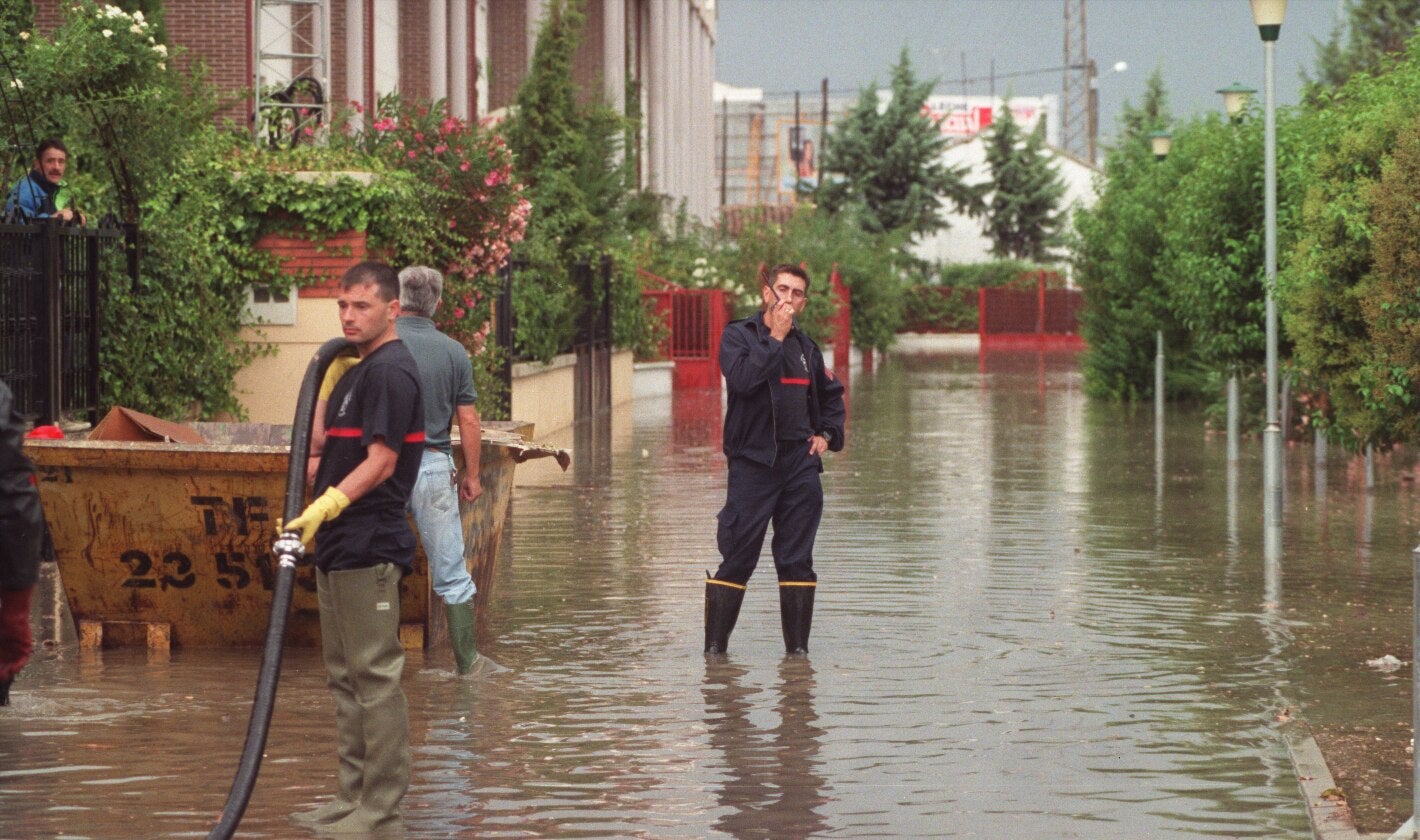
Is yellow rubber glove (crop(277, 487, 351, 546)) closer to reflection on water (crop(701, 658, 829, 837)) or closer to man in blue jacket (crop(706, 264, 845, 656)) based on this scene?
reflection on water (crop(701, 658, 829, 837))

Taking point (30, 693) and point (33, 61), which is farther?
point (33, 61)

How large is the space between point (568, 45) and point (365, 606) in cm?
2610

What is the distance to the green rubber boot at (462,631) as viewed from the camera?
→ 902 centimetres

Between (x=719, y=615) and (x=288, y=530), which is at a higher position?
(x=288, y=530)

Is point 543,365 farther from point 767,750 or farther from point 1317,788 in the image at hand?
point 1317,788

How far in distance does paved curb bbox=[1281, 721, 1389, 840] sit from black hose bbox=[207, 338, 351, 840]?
299cm

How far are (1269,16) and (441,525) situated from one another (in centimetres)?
920

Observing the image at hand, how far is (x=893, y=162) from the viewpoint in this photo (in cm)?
6988

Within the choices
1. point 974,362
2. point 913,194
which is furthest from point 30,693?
point 913,194

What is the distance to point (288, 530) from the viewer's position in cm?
621

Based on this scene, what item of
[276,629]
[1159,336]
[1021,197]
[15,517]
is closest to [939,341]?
[1021,197]

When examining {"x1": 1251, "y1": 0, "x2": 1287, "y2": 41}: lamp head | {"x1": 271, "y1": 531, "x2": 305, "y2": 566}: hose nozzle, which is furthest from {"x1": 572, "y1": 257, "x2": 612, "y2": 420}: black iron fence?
{"x1": 271, "y1": 531, "x2": 305, "y2": 566}: hose nozzle

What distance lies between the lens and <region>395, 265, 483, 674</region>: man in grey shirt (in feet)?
29.6

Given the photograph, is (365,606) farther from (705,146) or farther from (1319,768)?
(705,146)
